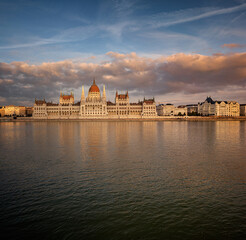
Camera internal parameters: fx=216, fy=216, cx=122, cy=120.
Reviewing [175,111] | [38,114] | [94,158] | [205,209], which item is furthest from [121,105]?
[205,209]

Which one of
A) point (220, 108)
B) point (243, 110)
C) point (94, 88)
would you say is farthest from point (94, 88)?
point (243, 110)

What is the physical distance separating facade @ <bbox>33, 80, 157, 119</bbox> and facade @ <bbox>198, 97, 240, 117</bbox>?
3106 centimetres

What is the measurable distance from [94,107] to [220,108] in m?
71.4

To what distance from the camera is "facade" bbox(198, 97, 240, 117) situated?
396 ft

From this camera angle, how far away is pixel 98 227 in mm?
6895

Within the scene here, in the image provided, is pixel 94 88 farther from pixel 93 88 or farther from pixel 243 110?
pixel 243 110

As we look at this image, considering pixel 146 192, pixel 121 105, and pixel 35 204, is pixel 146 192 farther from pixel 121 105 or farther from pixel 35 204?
pixel 121 105

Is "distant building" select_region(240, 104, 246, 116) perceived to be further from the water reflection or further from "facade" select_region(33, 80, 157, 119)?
the water reflection

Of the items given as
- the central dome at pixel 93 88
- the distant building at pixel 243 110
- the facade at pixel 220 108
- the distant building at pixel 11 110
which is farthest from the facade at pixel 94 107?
the distant building at pixel 243 110

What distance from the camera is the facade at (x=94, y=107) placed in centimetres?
12711

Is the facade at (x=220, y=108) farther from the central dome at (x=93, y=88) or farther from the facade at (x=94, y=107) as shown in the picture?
the central dome at (x=93, y=88)

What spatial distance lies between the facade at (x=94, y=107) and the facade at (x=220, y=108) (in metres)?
31.1

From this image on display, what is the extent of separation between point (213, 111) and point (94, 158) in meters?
119

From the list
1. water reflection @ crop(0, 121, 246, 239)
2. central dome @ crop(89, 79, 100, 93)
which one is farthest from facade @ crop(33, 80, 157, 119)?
water reflection @ crop(0, 121, 246, 239)
